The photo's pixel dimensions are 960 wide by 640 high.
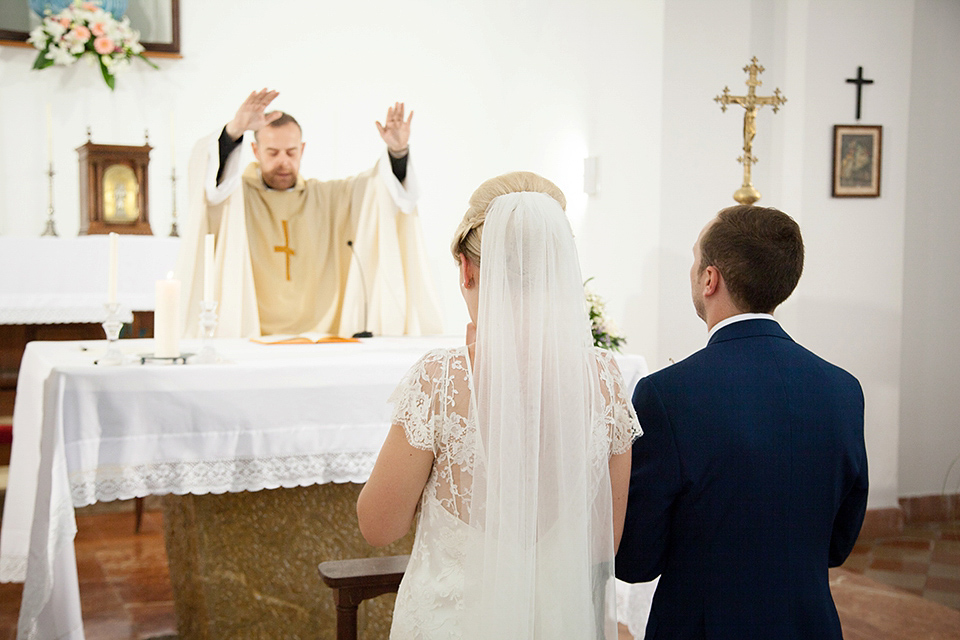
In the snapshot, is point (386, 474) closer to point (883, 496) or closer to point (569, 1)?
point (883, 496)

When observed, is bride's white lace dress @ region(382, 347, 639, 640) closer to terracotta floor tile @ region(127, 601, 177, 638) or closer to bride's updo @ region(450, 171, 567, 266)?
bride's updo @ region(450, 171, 567, 266)

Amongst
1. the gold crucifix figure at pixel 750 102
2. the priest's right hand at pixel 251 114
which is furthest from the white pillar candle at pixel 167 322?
the gold crucifix figure at pixel 750 102

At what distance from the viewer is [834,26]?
4719 mm

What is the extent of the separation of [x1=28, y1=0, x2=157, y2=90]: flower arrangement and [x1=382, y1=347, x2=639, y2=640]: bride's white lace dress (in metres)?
5.10

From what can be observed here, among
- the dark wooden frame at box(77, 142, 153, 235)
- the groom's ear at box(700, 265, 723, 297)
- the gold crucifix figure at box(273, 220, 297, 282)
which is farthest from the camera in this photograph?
the dark wooden frame at box(77, 142, 153, 235)

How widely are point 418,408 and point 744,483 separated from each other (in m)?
0.59

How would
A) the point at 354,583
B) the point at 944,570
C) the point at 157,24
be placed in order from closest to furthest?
the point at 354,583, the point at 944,570, the point at 157,24

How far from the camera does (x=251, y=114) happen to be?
140 inches

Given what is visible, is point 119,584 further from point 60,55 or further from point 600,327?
point 60,55

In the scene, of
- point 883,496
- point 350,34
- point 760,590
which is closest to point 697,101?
point 883,496

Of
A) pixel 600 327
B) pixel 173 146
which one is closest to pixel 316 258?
pixel 600 327

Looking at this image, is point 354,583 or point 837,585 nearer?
point 354,583

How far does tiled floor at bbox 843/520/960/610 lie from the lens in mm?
4109

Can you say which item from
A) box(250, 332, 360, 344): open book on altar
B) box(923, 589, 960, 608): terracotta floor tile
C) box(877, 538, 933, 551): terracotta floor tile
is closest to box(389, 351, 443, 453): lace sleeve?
box(250, 332, 360, 344): open book on altar
